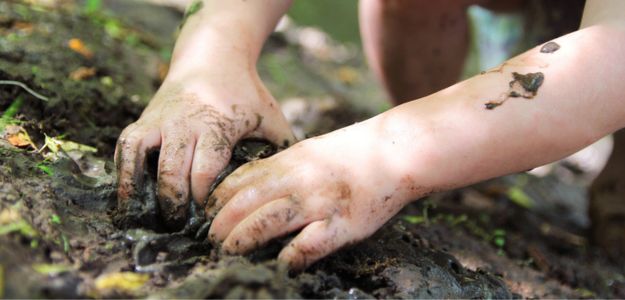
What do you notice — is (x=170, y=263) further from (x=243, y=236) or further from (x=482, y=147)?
(x=482, y=147)

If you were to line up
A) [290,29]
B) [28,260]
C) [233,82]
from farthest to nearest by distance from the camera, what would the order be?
[290,29], [233,82], [28,260]

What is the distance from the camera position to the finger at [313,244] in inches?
51.2

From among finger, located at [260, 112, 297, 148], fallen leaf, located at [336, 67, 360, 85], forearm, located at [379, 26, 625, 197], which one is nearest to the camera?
forearm, located at [379, 26, 625, 197]

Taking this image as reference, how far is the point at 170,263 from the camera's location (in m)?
1.31

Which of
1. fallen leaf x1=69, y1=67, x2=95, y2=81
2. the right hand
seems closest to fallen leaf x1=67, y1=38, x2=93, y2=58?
fallen leaf x1=69, y1=67, x2=95, y2=81

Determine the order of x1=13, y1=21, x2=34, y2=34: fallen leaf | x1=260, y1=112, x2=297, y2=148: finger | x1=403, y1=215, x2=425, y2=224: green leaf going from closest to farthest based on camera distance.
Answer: x1=260, y1=112, x2=297, y2=148: finger < x1=403, y1=215, x2=425, y2=224: green leaf < x1=13, y1=21, x2=34, y2=34: fallen leaf

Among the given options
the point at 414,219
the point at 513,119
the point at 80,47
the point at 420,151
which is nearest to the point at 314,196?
the point at 420,151

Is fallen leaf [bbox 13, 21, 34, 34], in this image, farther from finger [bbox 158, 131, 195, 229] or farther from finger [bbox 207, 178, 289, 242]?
finger [bbox 207, 178, 289, 242]

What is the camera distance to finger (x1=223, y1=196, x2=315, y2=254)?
131cm

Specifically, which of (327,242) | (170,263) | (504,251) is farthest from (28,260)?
(504,251)

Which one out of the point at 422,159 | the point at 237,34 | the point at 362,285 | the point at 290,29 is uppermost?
the point at 237,34

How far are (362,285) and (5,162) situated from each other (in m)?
0.98

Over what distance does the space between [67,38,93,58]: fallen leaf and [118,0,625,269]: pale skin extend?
3.82ft

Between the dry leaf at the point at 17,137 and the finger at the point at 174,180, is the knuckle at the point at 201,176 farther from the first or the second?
the dry leaf at the point at 17,137
